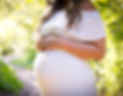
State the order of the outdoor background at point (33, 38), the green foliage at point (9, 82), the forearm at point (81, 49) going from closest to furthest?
the forearm at point (81, 49) < the outdoor background at point (33, 38) < the green foliage at point (9, 82)

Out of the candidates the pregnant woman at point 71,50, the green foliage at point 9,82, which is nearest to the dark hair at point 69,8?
the pregnant woman at point 71,50

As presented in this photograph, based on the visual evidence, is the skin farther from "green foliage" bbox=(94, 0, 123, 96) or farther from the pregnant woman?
"green foliage" bbox=(94, 0, 123, 96)

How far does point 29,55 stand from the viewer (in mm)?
2123

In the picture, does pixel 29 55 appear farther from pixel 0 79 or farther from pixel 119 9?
pixel 119 9

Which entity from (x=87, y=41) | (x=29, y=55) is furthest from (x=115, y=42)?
(x=29, y=55)

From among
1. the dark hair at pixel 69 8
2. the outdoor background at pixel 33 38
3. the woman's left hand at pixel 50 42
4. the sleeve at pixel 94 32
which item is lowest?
the woman's left hand at pixel 50 42

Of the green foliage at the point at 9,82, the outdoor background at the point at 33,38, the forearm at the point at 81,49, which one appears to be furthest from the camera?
the green foliage at the point at 9,82

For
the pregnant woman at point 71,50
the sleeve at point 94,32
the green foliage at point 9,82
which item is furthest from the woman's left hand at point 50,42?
the green foliage at point 9,82

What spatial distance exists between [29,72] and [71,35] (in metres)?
1.34

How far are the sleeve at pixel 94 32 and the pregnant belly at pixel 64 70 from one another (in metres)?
0.09

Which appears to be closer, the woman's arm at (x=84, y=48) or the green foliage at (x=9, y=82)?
the woman's arm at (x=84, y=48)

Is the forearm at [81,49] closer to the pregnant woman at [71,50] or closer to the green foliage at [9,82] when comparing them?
the pregnant woman at [71,50]

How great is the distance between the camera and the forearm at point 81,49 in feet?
3.32

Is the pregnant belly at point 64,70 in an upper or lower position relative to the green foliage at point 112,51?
lower
